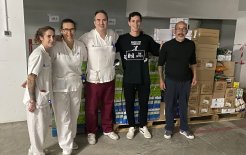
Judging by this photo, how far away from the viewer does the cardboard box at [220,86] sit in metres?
3.60

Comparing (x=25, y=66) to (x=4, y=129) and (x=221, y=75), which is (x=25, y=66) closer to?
(x=4, y=129)

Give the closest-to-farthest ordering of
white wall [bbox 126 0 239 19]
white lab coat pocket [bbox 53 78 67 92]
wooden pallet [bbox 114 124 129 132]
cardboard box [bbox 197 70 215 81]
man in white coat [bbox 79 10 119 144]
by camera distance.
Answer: white lab coat pocket [bbox 53 78 67 92] < man in white coat [bbox 79 10 119 144] < wooden pallet [bbox 114 124 129 132] < cardboard box [bbox 197 70 215 81] < white wall [bbox 126 0 239 19]

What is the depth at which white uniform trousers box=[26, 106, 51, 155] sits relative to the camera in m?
2.31

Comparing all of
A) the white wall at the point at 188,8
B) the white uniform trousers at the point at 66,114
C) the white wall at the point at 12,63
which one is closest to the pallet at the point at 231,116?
the white wall at the point at 188,8

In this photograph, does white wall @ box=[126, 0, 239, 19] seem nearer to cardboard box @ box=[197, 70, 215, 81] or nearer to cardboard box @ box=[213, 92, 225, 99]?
cardboard box @ box=[197, 70, 215, 81]

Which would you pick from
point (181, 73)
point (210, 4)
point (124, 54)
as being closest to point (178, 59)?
point (181, 73)

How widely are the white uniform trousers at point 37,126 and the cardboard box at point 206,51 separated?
7.24 ft

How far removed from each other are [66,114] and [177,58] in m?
1.43

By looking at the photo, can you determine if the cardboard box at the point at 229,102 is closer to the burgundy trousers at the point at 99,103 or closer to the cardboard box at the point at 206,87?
the cardboard box at the point at 206,87

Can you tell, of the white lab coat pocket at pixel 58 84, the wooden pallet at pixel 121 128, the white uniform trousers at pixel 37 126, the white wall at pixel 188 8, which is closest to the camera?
the white uniform trousers at pixel 37 126

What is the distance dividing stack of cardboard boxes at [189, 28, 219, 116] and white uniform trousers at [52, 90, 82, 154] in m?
1.78

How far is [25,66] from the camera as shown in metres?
3.29

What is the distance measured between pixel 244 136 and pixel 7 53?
132 inches

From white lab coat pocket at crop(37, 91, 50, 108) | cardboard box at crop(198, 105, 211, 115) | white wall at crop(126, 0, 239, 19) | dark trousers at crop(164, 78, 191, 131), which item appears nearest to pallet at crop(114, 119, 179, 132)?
dark trousers at crop(164, 78, 191, 131)
